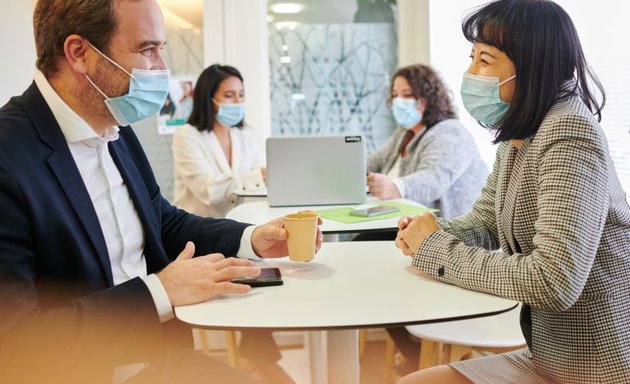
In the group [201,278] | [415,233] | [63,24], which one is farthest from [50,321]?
Answer: [415,233]

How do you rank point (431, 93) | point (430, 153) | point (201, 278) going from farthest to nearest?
point (431, 93) → point (430, 153) → point (201, 278)

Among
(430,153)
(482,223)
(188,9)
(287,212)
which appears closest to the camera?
(482,223)

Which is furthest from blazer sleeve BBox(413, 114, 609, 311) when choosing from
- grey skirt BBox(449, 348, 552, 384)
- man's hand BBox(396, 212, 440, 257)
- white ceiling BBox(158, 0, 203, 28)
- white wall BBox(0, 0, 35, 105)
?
white ceiling BBox(158, 0, 203, 28)

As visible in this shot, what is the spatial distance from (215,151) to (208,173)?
185mm

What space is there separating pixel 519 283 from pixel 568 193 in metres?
0.18

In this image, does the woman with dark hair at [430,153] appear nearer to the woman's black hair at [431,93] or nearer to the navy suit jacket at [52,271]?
the woman's black hair at [431,93]

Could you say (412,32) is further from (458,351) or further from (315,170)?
(458,351)

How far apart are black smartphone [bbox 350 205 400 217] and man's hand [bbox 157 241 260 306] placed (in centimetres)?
91

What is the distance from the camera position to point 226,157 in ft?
10.4

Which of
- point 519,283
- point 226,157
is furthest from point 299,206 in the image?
point 519,283

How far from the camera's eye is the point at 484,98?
1341 mm

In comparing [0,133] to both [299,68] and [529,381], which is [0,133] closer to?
[529,381]

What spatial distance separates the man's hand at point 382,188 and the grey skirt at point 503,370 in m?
1.14

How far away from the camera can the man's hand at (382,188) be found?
7.94 ft
